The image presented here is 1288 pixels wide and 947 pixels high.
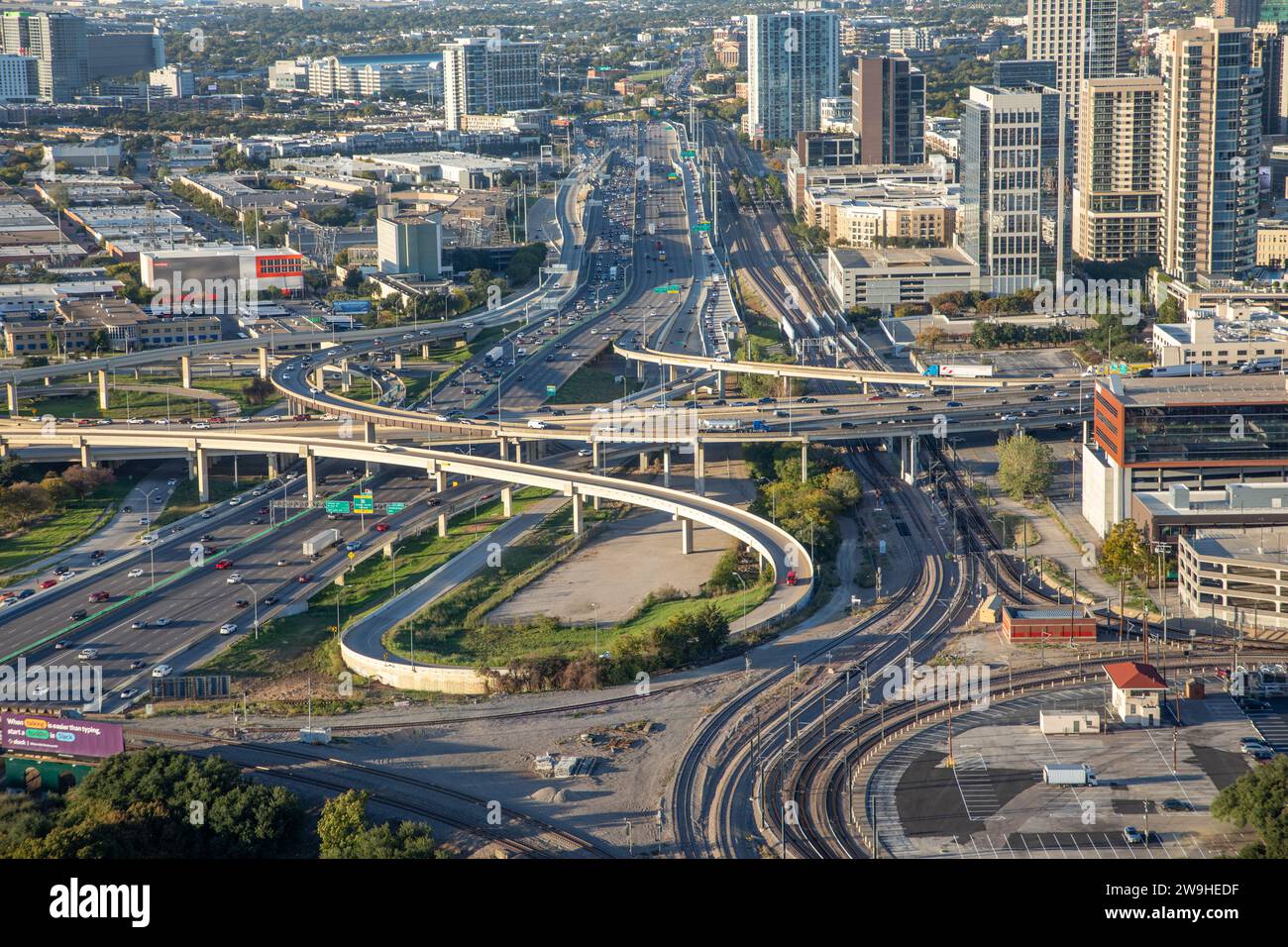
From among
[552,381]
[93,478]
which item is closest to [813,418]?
[552,381]

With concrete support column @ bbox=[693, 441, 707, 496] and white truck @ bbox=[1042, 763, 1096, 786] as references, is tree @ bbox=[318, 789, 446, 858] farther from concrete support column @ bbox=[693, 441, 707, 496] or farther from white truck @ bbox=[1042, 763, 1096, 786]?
concrete support column @ bbox=[693, 441, 707, 496]

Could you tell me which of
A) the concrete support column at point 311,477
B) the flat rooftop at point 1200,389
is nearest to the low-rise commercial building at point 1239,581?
the flat rooftop at point 1200,389

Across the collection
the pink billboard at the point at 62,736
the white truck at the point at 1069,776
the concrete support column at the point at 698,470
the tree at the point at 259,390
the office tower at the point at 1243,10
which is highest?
the office tower at the point at 1243,10

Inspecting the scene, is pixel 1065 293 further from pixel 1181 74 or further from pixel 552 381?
pixel 552 381

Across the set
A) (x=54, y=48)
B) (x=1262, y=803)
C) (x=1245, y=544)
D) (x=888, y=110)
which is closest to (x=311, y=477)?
(x=1245, y=544)

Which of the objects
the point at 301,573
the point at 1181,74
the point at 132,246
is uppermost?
the point at 1181,74

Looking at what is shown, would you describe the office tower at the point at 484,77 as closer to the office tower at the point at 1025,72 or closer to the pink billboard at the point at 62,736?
the office tower at the point at 1025,72
